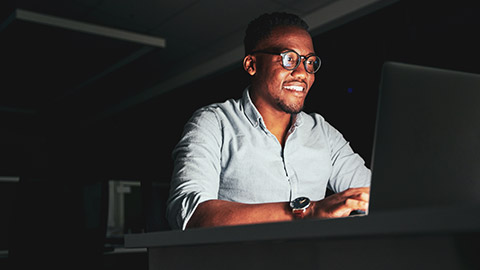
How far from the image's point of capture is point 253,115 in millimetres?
1668

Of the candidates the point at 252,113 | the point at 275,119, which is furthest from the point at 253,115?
the point at 275,119

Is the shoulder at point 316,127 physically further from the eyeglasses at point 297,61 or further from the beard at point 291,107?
the eyeglasses at point 297,61

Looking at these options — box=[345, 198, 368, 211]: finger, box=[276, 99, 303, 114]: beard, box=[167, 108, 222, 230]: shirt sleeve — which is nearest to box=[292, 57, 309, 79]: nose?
box=[276, 99, 303, 114]: beard

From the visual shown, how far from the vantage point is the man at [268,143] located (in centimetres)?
137

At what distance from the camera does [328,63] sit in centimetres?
407

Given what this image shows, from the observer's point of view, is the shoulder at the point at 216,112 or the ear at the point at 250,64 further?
the ear at the point at 250,64

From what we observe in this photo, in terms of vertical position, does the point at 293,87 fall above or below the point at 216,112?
above

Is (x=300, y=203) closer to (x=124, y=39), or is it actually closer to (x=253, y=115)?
(x=253, y=115)

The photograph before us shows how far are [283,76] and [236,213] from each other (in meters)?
0.87

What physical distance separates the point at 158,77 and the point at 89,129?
7.70ft

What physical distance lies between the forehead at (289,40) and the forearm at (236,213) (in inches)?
34.8

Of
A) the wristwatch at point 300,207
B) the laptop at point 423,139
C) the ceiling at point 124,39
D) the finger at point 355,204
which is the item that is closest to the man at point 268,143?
the wristwatch at point 300,207

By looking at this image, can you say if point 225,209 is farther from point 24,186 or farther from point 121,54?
point 121,54

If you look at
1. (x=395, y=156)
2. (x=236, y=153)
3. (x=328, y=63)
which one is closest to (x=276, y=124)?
(x=236, y=153)
